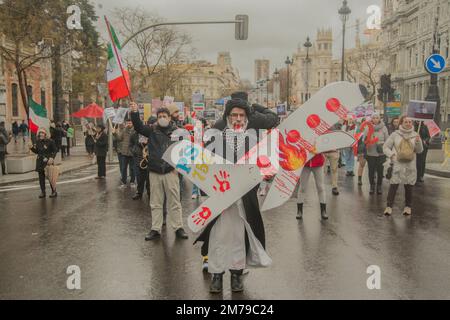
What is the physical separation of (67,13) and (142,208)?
12.6 meters

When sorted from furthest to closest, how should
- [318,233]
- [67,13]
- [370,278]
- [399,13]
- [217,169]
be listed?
[399,13]
[67,13]
[318,233]
[370,278]
[217,169]

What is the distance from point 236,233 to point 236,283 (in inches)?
19.7

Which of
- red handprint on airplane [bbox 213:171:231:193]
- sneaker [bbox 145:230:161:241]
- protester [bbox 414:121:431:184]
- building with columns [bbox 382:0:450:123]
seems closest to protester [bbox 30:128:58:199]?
sneaker [bbox 145:230:161:241]

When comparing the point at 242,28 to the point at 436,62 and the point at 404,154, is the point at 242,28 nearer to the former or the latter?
the point at 436,62

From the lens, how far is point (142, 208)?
9.69 metres

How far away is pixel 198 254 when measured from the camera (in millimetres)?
6301

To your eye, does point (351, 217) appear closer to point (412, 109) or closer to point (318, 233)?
point (318, 233)

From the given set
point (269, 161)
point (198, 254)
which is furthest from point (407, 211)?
point (269, 161)

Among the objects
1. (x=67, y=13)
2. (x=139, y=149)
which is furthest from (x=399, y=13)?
(x=139, y=149)

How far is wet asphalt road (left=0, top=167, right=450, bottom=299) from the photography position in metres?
4.96

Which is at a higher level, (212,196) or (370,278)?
(212,196)

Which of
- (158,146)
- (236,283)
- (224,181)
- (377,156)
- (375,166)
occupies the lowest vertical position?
(236,283)

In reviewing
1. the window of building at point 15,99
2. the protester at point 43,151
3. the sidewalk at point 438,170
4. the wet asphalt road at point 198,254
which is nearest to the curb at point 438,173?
the sidewalk at point 438,170

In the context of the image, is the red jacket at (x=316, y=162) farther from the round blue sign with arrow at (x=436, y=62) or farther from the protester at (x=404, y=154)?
the round blue sign with arrow at (x=436, y=62)
